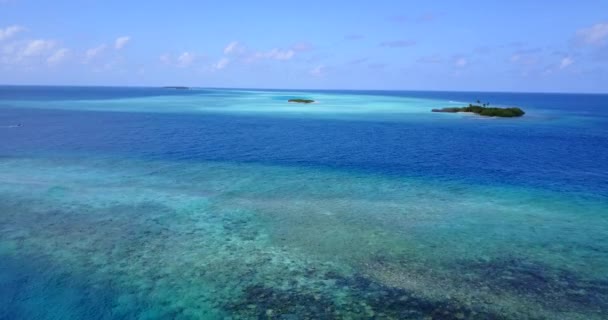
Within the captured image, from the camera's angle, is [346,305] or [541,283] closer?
[346,305]

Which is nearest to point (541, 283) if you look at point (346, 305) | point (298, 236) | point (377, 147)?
point (346, 305)

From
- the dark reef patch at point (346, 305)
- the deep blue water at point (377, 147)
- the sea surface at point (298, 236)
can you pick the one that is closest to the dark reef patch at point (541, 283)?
the sea surface at point (298, 236)

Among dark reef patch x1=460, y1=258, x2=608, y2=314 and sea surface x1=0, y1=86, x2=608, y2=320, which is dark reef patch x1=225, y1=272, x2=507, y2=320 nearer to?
sea surface x1=0, y1=86, x2=608, y2=320

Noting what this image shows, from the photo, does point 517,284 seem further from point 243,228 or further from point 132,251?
point 132,251

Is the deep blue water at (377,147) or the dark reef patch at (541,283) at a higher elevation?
the deep blue water at (377,147)

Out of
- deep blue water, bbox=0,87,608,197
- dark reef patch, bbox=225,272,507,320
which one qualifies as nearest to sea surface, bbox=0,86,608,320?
dark reef patch, bbox=225,272,507,320

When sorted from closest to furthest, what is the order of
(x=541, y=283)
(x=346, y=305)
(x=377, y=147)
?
(x=346, y=305) → (x=541, y=283) → (x=377, y=147)

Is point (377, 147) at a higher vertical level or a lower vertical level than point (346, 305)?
higher

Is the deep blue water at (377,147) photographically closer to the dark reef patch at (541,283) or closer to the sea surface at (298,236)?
the sea surface at (298,236)

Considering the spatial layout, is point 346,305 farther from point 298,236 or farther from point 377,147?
point 377,147

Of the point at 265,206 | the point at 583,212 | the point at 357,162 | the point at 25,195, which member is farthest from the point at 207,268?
the point at 357,162
